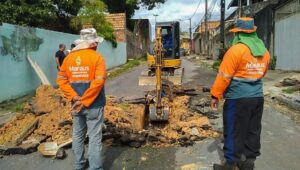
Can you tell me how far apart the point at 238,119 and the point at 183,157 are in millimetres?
1735

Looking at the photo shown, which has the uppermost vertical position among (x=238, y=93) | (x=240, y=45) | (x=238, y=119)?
(x=240, y=45)

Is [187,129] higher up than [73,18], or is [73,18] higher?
[73,18]

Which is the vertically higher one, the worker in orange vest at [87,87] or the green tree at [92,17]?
the green tree at [92,17]

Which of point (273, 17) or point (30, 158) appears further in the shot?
point (273, 17)

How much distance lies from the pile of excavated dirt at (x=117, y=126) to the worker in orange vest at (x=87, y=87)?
6.14ft

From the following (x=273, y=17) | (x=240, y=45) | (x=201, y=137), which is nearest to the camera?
(x=240, y=45)

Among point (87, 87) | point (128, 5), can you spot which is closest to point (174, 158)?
point (87, 87)

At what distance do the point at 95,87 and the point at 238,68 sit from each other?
1.94 metres

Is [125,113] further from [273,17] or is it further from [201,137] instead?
[273,17]

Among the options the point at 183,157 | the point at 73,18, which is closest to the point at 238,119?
the point at 183,157

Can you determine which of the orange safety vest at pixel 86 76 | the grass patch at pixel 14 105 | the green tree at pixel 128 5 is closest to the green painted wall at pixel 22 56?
the grass patch at pixel 14 105

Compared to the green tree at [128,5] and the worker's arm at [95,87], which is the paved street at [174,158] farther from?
the green tree at [128,5]

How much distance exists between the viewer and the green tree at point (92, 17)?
2873 centimetres

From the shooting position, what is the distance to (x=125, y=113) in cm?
975
